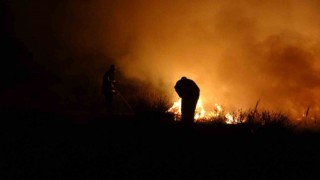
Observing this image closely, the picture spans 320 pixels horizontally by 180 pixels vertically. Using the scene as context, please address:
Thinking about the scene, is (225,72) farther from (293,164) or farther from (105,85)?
(293,164)

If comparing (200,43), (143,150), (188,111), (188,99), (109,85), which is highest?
(200,43)

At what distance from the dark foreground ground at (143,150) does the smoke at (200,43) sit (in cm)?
885

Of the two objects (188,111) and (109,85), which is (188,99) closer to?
(188,111)

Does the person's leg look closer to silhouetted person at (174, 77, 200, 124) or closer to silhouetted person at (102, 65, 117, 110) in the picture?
silhouetted person at (174, 77, 200, 124)

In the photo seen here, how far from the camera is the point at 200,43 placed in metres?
24.4

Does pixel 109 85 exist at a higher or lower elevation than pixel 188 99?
higher

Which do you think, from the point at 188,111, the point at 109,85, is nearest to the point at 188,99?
the point at 188,111

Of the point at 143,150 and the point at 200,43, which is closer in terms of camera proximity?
the point at 143,150

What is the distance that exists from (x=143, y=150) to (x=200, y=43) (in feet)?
53.8

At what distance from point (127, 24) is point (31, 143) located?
1795cm

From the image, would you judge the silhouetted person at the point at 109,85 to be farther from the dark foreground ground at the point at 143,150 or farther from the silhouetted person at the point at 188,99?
the silhouetted person at the point at 188,99

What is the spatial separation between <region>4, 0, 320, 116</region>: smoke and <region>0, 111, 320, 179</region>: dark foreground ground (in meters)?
8.85

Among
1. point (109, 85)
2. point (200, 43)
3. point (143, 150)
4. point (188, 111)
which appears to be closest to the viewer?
point (143, 150)

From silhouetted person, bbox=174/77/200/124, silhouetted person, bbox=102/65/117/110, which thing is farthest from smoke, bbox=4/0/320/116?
silhouetted person, bbox=174/77/200/124
